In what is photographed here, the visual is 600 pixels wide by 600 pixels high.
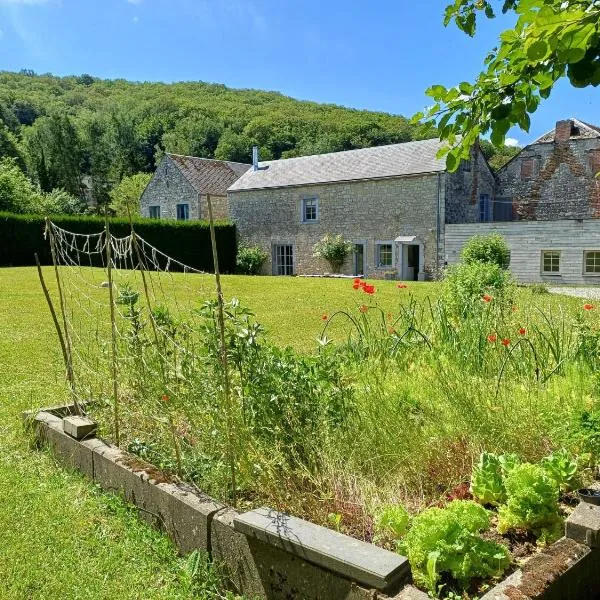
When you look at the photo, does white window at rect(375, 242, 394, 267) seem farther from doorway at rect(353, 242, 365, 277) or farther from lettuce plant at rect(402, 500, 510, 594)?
lettuce plant at rect(402, 500, 510, 594)

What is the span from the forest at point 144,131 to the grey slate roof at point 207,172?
13803 mm

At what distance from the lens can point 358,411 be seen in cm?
315

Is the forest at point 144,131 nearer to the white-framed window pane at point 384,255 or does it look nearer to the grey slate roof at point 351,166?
the grey slate roof at point 351,166

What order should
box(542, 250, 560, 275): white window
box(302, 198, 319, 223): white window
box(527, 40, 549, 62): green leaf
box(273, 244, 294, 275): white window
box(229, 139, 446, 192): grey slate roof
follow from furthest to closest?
box(273, 244, 294, 275): white window, box(302, 198, 319, 223): white window, box(229, 139, 446, 192): grey slate roof, box(542, 250, 560, 275): white window, box(527, 40, 549, 62): green leaf

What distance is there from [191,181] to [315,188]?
26.0 ft

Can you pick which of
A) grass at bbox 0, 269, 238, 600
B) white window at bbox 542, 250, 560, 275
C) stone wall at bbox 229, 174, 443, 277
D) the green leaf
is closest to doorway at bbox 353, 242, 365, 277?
stone wall at bbox 229, 174, 443, 277

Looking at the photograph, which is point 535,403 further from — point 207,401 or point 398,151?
point 398,151

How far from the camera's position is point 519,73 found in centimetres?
217

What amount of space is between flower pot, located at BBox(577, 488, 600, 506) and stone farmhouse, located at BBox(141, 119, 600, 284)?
Answer: 20.0 metres

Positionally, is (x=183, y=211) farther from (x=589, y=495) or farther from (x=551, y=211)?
(x=589, y=495)

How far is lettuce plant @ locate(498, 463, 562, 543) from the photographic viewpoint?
7.40ft

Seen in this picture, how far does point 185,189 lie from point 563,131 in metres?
19.1

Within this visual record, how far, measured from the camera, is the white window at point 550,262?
830 inches

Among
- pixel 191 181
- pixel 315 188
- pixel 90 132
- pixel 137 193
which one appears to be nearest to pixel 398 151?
pixel 315 188
